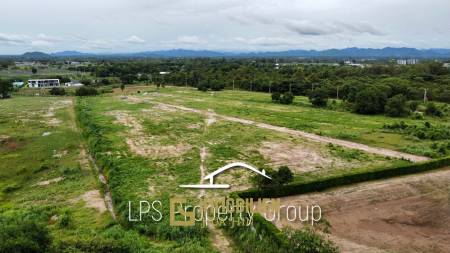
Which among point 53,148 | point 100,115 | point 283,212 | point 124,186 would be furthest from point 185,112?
point 283,212

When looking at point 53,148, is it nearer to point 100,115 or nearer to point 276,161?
point 100,115

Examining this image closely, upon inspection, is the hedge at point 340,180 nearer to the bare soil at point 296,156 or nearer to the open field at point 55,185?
the bare soil at point 296,156

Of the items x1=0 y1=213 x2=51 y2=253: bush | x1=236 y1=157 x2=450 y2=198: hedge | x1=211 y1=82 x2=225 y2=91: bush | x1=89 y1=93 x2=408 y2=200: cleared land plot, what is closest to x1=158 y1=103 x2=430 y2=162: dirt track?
x1=89 y1=93 x2=408 y2=200: cleared land plot

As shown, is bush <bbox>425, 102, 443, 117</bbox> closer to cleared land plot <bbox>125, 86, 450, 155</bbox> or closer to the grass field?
cleared land plot <bbox>125, 86, 450, 155</bbox>

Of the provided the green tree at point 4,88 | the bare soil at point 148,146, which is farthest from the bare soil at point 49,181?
the green tree at point 4,88

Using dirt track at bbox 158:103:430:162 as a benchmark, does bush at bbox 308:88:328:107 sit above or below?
above

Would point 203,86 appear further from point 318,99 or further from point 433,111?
point 433,111
